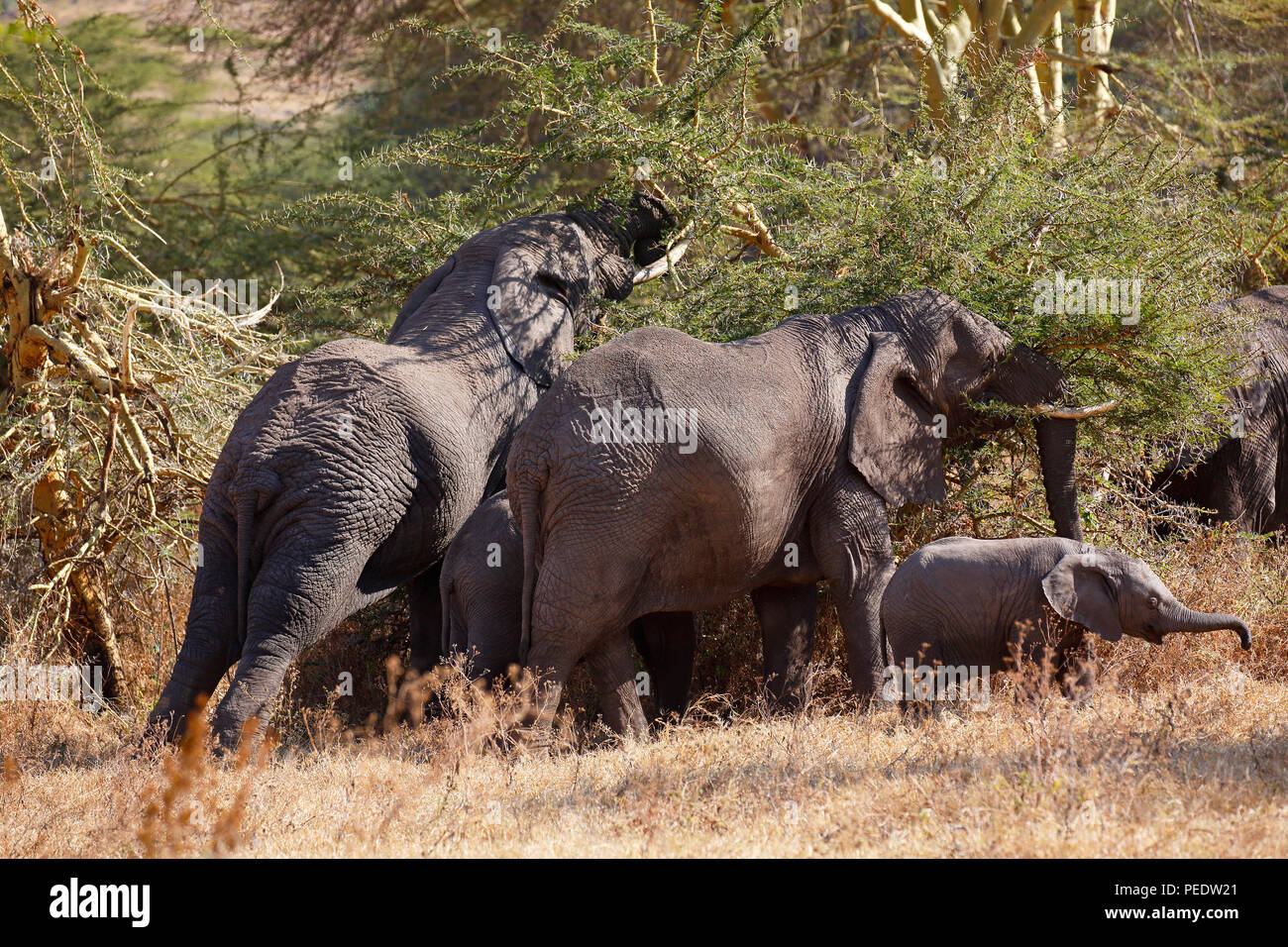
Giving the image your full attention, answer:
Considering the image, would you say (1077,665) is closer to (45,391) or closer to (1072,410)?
(1072,410)

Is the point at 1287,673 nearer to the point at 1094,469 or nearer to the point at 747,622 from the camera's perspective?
the point at 1094,469

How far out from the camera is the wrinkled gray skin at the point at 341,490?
742 centimetres

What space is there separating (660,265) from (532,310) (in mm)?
1411

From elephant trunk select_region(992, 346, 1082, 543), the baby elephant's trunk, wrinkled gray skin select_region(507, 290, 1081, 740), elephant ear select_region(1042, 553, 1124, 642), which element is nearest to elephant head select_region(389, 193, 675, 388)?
wrinkled gray skin select_region(507, 290, 1081, 740)

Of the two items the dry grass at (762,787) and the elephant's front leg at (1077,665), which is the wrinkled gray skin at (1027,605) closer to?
the elephant's front leg at (1077,665)

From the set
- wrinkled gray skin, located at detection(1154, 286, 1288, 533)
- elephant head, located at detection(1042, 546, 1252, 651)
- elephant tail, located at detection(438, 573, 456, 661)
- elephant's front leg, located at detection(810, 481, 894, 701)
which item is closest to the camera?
elephant head, located at detection(1042, 546, 1252, 651)

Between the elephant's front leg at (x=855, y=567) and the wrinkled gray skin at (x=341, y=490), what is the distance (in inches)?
84.8

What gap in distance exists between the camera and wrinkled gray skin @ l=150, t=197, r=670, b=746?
292 inches

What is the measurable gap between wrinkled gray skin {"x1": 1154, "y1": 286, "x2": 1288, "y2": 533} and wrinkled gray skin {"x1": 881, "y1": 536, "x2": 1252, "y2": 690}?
9.44 feet

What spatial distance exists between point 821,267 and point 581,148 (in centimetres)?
182

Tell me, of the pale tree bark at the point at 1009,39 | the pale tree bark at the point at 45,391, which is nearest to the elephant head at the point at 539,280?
the pale tree bark at the point at 45,391

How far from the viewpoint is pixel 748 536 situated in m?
7.22

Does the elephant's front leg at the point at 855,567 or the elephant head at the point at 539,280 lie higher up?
the elephant head at the point at 539,280

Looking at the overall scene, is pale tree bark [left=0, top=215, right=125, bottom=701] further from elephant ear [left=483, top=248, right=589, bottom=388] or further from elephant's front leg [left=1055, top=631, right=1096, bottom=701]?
elephant's front leg [left=1055, top=631, right=1096, bottom=701]
